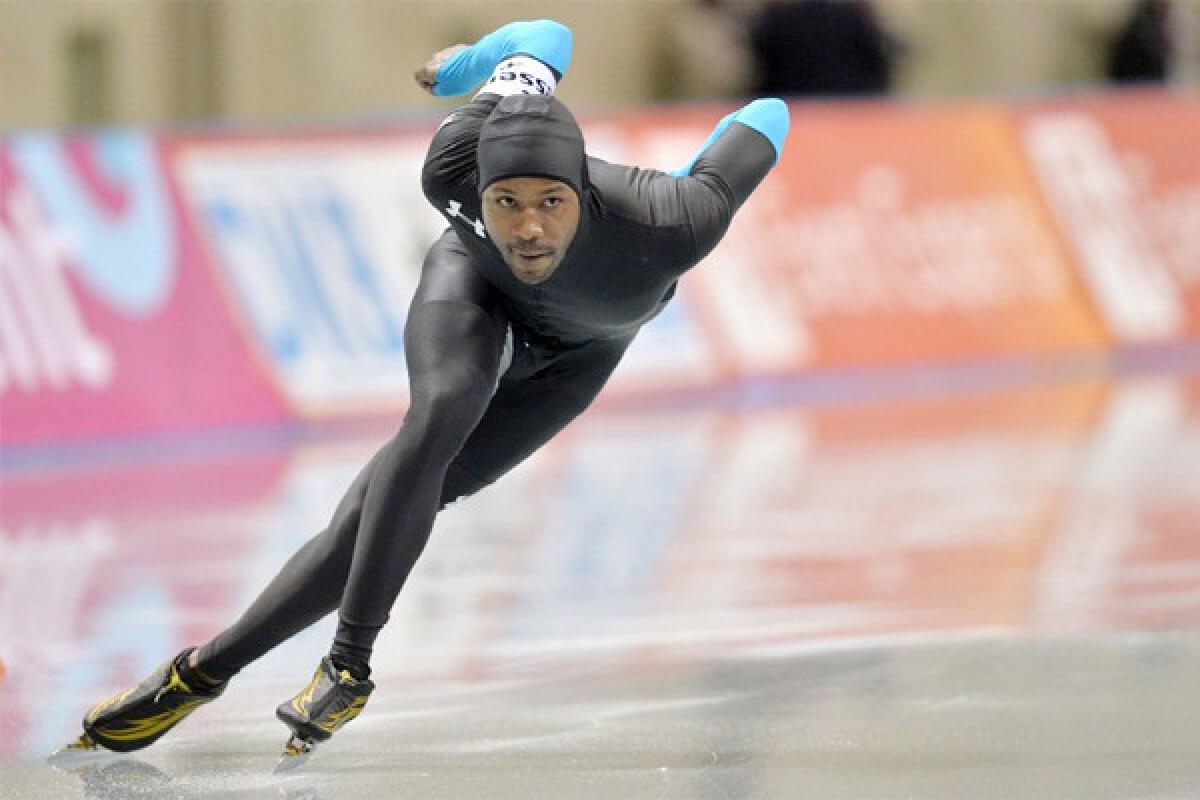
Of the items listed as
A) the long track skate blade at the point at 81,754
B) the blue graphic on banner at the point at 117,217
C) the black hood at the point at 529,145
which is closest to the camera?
the black hood at the point at 529,145

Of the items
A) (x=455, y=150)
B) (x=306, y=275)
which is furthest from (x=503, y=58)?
(x=306, y=275)

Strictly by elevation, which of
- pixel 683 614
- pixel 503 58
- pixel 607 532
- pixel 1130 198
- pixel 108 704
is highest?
pixel 1130 198

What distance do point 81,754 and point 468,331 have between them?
1275 millimetres

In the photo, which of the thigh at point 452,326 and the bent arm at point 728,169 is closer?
the thigh at point 452,326

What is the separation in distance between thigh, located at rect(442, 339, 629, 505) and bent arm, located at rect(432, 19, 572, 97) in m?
0.66

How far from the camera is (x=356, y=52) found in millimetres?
14914

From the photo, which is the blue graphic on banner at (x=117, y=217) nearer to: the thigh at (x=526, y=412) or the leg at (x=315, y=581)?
the thigh at (x=526, y=412)

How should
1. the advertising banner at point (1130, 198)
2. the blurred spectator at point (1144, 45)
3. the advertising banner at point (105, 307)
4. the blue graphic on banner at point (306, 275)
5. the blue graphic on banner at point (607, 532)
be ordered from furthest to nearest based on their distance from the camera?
1. the blurred spectator at point (1144, 45)
2. the advertising banner at point (1130, 198)
3. the blue graphic on banner at point (306, 275)
4. the advertising banner at point (105, 307)
5. the blue graphic on banner at point (607, 532)

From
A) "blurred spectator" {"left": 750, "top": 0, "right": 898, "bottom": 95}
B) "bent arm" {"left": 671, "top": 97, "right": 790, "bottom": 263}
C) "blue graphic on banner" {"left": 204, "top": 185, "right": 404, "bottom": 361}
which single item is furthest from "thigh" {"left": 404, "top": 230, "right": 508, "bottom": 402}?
"blurred spectator" {"left": 750, "top": 0, "right": 898, "bottom": 95}

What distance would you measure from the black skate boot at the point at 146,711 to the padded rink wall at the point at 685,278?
223 inches

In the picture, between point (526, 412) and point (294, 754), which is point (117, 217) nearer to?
point (526, 412)

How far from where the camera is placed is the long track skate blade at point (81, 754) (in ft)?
16.0

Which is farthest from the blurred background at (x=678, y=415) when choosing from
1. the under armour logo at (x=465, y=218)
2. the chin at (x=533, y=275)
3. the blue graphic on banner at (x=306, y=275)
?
the under armour logo at (x=465, y=218)

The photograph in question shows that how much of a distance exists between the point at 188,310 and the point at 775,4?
17.2 feet
